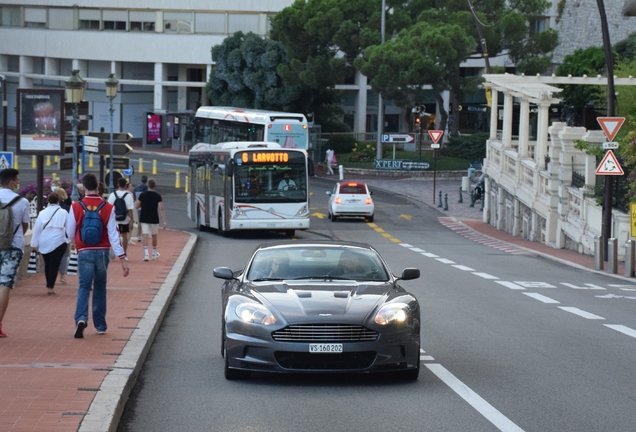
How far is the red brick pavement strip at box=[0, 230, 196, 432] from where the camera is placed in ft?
27.2

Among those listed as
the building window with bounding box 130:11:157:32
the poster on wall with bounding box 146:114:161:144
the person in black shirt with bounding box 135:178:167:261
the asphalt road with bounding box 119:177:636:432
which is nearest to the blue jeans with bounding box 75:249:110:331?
the asphalt road with bounding box 119:177:636:432

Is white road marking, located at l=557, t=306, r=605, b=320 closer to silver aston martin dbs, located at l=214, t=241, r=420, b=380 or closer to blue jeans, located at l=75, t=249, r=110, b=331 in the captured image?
silver aston martin dbs, located at l=214, t=241, r=420, b=380

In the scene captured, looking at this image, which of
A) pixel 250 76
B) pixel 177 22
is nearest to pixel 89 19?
pixel 177 22

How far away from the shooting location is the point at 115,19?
88500mm

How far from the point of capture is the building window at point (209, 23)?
86.5m

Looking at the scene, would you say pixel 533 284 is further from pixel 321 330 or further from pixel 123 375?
pixel 123 375

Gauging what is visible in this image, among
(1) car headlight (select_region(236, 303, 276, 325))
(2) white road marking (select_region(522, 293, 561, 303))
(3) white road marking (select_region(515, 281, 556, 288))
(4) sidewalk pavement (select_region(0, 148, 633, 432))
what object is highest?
(1) car headlight (select_region(236, 303, 276, 325))

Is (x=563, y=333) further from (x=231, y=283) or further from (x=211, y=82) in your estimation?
(x=211, y=82)

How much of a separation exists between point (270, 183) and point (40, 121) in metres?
12.1

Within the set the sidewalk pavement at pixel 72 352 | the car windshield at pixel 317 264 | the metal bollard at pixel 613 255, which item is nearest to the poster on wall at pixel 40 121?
the sidewalk pavement at pixel 72 352

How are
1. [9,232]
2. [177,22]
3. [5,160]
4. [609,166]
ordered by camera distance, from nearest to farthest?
[9,232], [609,166], [5,160], [177,22]

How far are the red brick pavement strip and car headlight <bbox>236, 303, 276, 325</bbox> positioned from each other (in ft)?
3.66

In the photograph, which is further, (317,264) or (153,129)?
(153,129)

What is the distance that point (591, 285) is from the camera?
22.4 m
